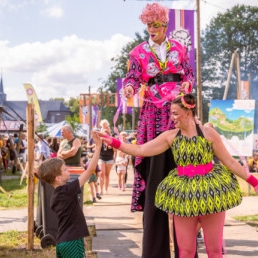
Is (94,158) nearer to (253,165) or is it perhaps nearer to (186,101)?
(186,101)

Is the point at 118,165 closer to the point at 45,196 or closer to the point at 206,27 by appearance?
the point at 45,196

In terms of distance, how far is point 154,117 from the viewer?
4.63 m

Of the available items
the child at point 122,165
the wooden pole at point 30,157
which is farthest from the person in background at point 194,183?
the child at point 122,165

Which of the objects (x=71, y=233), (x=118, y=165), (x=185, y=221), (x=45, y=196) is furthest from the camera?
(x=118, y=165)

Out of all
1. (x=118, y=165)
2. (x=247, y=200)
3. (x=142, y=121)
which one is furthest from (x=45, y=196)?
(x=118, y=165)

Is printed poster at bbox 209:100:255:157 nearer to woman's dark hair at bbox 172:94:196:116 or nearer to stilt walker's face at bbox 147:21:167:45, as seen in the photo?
stilt walker's face at bbox 147:21:167:45

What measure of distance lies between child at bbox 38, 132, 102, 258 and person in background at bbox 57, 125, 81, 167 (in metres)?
4.28

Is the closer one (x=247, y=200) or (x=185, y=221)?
(x=185, y=221)

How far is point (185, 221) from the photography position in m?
3.83

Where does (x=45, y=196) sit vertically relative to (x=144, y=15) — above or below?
below

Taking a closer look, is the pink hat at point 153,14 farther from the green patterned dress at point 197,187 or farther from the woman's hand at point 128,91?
the green patterned dress at point 197,187

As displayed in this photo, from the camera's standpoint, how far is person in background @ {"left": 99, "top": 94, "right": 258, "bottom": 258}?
3.71 m

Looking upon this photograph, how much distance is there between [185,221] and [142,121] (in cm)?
117

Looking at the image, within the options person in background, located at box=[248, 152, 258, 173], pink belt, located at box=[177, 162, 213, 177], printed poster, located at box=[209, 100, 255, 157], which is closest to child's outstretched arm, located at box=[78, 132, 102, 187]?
pink belt, located at box=[177, 162, 213, 177]
